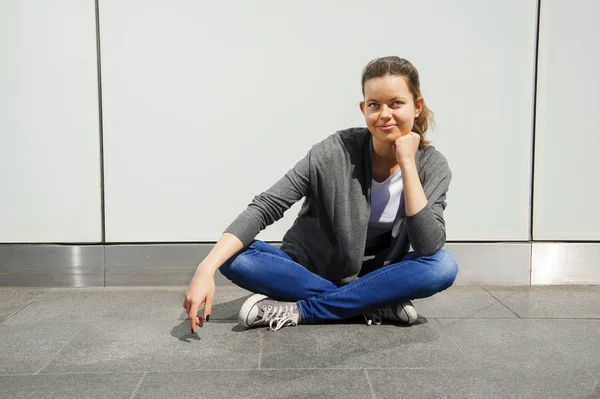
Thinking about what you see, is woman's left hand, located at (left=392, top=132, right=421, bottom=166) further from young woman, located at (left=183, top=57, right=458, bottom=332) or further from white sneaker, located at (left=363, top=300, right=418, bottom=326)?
white sneaker, located at (left=363, top=300, right=418, bottom=326)

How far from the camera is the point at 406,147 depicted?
7.88 ft

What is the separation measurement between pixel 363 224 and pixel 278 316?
0.54 meters

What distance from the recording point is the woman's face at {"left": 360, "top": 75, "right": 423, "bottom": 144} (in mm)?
2430

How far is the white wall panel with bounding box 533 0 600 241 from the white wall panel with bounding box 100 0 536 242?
9cm

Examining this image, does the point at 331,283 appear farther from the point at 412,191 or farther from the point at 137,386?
the point at 137,386

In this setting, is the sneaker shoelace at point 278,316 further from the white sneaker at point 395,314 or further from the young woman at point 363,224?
the white sneaker at point 395,314

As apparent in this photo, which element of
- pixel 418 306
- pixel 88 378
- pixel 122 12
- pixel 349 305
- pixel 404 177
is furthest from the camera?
pixel 122 12

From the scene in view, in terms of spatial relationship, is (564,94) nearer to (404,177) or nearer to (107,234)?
(404,177)

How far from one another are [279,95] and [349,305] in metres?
1.34

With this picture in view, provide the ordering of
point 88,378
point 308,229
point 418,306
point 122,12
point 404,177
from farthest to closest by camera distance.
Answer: point 122,12, point 418,306, point 308,229, point 404,177, point 88,378

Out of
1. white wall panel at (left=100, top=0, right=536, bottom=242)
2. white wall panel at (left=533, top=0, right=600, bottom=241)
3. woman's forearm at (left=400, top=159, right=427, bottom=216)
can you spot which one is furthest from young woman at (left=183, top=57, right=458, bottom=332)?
white wall panel at (left=533, top=0, right=600, bottom=241)

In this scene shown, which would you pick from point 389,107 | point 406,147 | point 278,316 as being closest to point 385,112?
point 389,107

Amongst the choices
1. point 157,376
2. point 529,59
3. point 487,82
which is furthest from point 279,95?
point 157,376

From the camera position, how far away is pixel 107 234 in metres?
3.40
